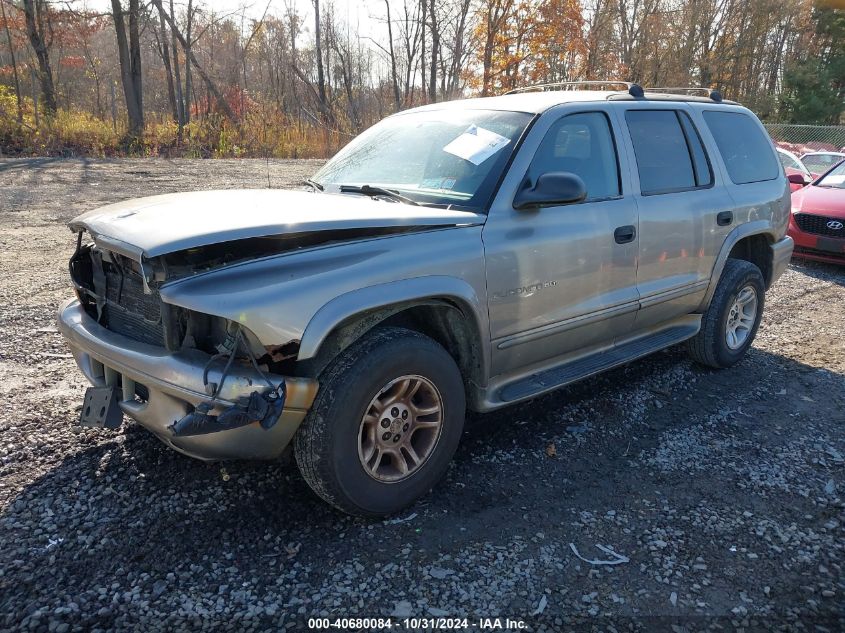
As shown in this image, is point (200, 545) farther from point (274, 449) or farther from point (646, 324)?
point (646, 324)

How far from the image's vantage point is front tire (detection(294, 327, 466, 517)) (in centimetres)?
253

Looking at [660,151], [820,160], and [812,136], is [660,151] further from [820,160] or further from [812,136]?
[812,136]

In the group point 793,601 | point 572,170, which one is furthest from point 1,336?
point 793,601

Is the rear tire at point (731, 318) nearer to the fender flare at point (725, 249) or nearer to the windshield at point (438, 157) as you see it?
the fender flare at point (725, 249)

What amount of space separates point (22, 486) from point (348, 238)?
1950 millimetres

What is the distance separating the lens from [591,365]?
366cm

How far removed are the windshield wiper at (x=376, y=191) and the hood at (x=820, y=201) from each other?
297 inches

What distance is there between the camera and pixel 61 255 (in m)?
6.91

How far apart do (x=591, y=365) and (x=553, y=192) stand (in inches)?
45.9

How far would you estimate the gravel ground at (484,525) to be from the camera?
232 cm

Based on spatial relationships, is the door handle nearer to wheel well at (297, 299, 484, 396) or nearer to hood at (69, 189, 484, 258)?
hood at (69, 189, 484, 258)

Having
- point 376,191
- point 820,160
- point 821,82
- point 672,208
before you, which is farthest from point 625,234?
point 821,82

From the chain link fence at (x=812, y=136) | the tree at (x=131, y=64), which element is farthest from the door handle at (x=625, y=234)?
the chain link fence at (x=812, y=136)

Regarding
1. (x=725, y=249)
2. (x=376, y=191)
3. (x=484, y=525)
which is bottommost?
(x=484, y=525)
